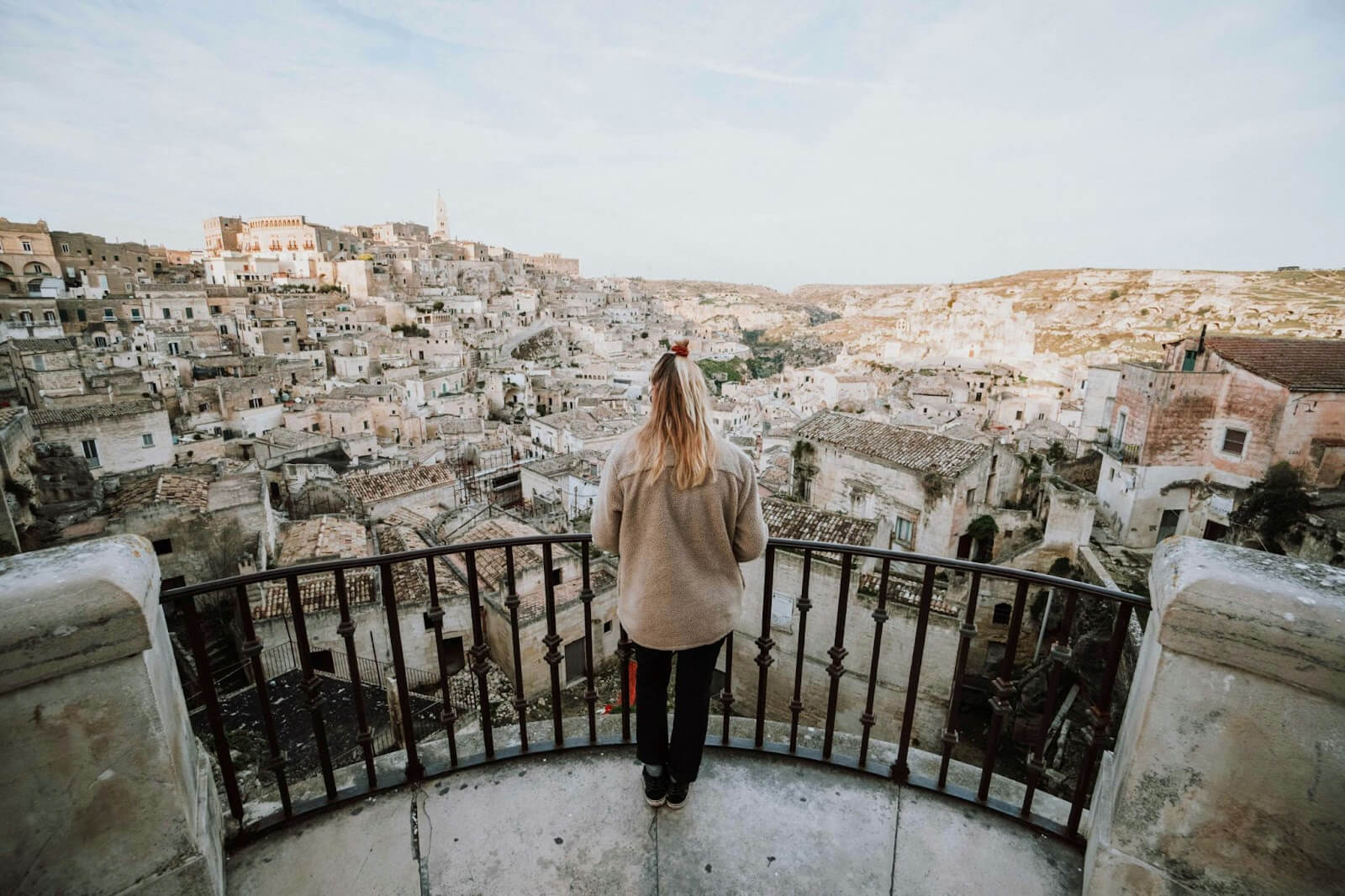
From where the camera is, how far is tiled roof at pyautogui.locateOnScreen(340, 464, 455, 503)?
21547mm

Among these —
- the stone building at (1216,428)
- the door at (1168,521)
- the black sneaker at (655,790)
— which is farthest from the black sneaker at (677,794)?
the door at (1168,521)

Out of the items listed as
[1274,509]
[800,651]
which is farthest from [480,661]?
[1274,509]

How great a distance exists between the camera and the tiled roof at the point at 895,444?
15383 millimetres

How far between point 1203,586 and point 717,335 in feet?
368

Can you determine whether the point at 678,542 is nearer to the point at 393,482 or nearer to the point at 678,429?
the point at 678,429

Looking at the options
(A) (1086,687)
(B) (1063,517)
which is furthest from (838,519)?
(B) (1063,517)

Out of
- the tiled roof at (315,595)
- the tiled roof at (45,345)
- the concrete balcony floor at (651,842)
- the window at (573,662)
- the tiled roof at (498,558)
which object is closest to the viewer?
the concrete balcony floor at (651,842)

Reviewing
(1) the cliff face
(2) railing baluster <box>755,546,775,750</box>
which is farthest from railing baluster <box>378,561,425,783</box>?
(1) the cliff face

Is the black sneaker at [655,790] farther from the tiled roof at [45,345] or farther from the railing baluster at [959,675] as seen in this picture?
the tiled roof at [45,345]

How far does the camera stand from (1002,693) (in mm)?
2627

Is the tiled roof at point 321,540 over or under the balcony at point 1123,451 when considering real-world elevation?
under

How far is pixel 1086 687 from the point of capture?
440 inches

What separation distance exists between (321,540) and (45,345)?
89.4 ft

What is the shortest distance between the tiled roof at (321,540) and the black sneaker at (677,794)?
13.2 metres
